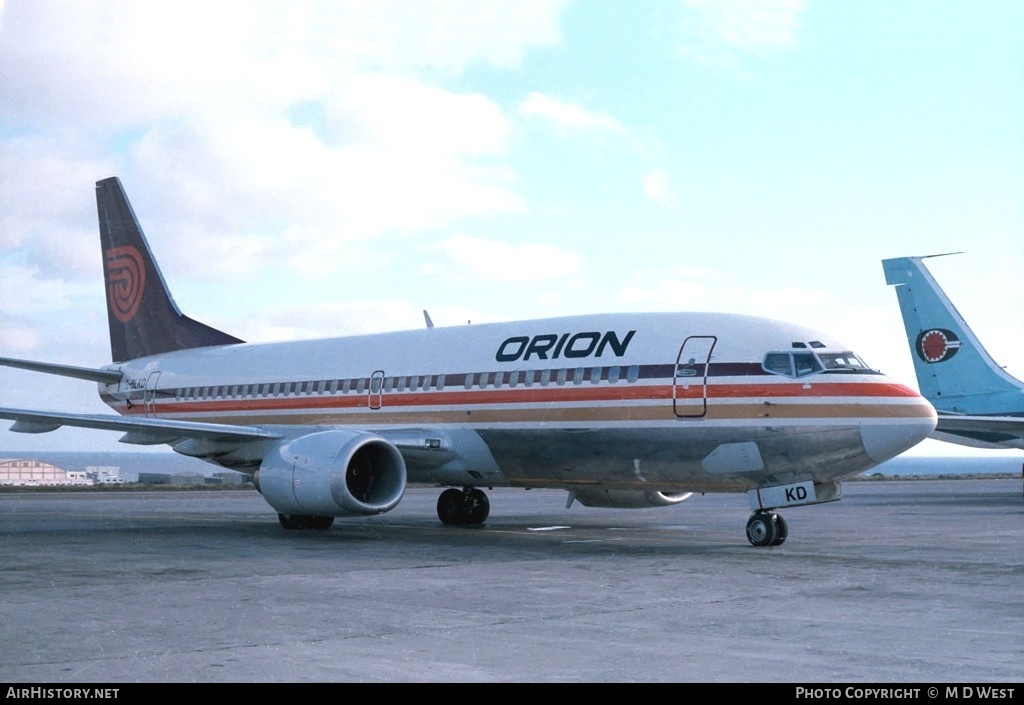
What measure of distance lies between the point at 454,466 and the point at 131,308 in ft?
37.2

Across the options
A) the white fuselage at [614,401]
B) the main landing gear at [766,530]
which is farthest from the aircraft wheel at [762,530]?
the white fuselage at [614,401]

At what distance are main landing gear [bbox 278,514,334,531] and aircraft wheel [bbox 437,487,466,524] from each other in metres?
2.66

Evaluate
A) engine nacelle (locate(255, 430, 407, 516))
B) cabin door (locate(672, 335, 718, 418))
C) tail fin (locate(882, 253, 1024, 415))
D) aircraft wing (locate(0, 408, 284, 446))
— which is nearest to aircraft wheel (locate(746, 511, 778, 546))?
cabin door (locate(672, 335, 718, 418))

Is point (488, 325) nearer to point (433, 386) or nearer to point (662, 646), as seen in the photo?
point (433, 386)

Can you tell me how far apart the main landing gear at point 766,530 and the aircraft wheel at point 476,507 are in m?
6.37

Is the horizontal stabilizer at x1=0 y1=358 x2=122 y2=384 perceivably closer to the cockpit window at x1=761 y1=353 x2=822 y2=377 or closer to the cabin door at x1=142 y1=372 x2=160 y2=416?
the cabin door at x1=142 y1=372 x2=160 y2=416

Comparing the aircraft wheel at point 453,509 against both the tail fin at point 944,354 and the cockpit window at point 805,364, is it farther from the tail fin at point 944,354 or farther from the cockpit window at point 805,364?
the tail fin at point 944,354

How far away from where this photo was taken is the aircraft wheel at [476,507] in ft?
66.8

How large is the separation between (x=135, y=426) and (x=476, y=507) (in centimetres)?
600

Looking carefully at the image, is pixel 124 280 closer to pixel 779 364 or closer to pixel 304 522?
pixel 304 522

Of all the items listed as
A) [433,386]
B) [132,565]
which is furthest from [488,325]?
[132,565]

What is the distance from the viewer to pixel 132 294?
85.6 ft

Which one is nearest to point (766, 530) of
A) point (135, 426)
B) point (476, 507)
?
point (476, 507)

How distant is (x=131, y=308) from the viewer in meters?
26.1
